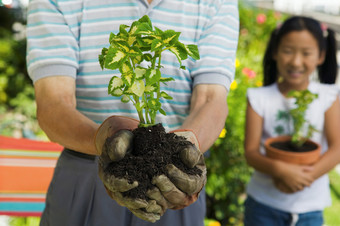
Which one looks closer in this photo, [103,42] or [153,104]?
[153,104]

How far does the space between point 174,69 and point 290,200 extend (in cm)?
120

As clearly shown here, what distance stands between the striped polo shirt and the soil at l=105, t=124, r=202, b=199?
16.4 inches

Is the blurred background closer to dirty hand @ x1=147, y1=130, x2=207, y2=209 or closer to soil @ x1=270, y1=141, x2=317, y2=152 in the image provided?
soil @ x1=270, y1=141, x2=317, y2=152

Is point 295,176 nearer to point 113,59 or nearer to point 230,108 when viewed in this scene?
point 230,108

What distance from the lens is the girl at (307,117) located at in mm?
2289

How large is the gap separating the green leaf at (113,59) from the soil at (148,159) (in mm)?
223

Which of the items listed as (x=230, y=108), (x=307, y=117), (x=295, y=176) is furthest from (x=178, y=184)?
(x=230, y=108)

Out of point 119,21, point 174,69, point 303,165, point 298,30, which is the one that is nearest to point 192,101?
point 174,69

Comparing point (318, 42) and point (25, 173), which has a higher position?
point (318, 42)

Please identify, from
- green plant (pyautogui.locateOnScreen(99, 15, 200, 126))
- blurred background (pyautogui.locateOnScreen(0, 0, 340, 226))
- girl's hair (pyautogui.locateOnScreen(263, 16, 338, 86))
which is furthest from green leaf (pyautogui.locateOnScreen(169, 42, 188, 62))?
girl's hair (pyautogui.locateOnScreen(263, 16, 338, 86))

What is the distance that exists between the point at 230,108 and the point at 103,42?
6.19ft

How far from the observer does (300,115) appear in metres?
2.34

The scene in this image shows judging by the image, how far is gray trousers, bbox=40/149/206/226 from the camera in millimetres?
1594

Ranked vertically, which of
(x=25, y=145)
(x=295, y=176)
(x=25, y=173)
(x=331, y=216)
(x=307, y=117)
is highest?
(x=307, y=117)
